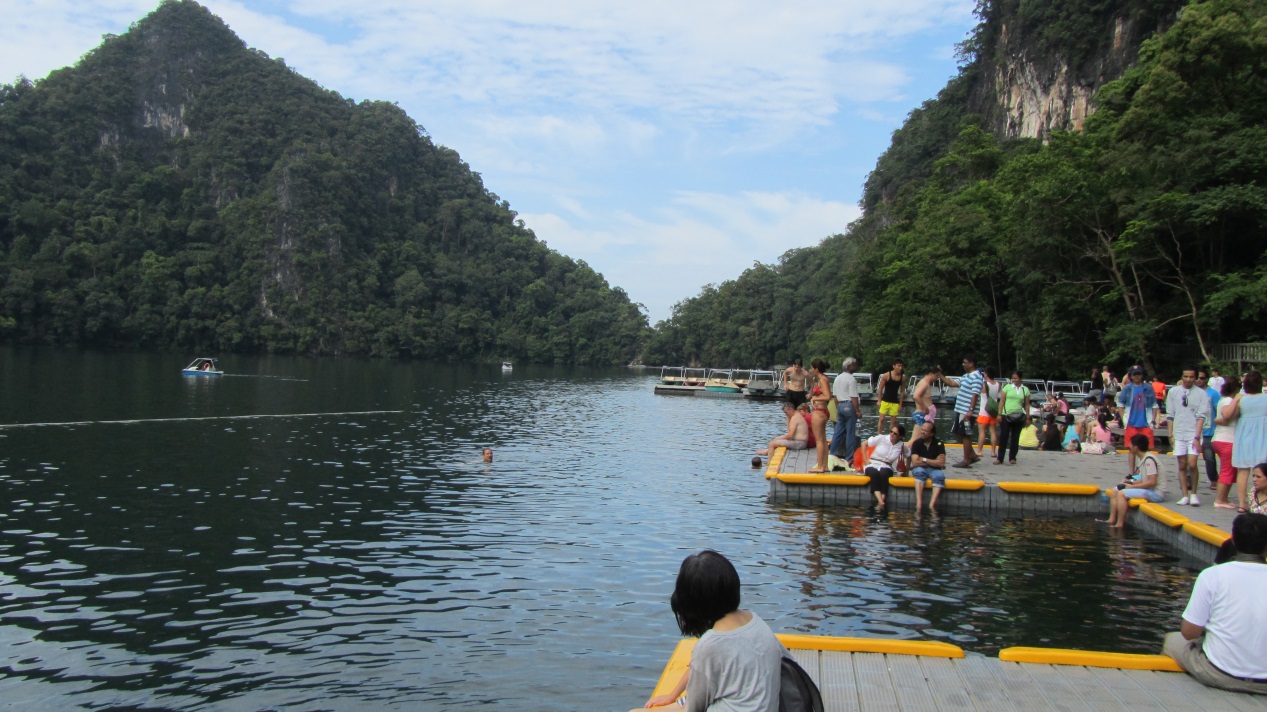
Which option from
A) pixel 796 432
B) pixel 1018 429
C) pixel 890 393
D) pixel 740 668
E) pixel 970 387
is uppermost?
pixel 970 387

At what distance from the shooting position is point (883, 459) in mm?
15406

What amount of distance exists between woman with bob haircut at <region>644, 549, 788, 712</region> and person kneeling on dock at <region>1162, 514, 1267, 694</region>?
331cm

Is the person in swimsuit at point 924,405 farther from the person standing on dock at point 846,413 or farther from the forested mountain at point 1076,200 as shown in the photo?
the forested mountain at point 1076,200

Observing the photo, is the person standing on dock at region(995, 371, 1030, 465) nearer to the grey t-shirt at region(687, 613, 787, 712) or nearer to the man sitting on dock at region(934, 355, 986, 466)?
the man sitting on dock at region(934, 355, 986, 466)

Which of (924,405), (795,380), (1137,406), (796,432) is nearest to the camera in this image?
(1137,406)

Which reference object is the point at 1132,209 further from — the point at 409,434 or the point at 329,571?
the point at 329,571

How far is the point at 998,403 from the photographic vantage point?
1708cm

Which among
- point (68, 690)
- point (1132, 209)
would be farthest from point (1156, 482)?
point (1132, 209)

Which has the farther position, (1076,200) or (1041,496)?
(1076,200)

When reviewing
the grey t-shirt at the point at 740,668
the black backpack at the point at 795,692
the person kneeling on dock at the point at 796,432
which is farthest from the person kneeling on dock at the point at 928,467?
the grey t-shirt at the point at 740,668

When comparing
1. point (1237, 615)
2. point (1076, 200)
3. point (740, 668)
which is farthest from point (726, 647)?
point (1076, 200)

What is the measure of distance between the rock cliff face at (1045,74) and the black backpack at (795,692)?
54.6m

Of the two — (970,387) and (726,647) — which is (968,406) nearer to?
(970,387)

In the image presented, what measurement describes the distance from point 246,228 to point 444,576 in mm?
134085
